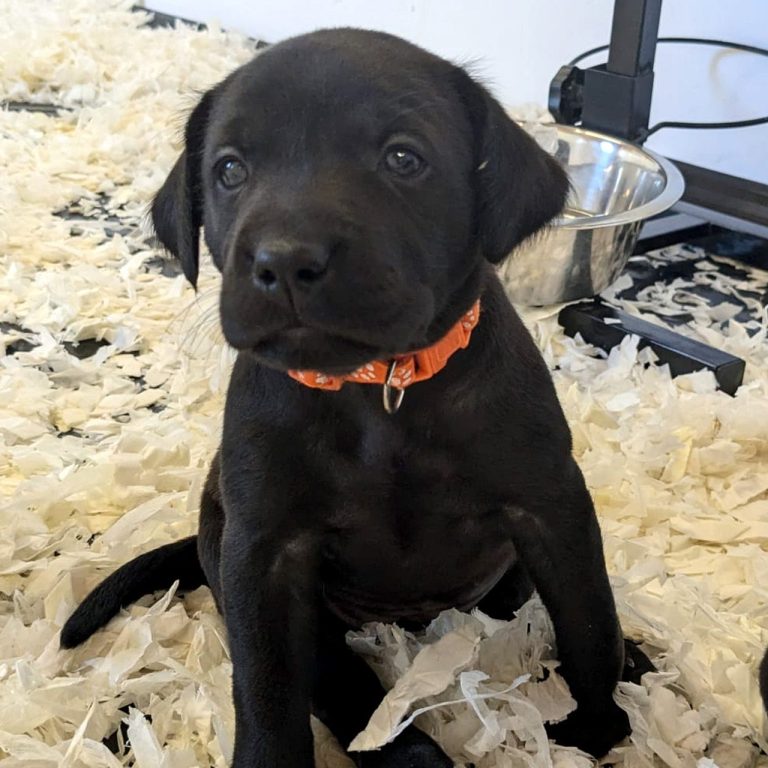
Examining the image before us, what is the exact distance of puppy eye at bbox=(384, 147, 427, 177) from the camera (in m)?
1.05

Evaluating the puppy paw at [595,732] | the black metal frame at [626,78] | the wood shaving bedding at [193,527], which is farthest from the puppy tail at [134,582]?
the black metal frame at [626,78]

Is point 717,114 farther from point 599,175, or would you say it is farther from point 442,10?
point 442,10

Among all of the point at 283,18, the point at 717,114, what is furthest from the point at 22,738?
the point at 283,18

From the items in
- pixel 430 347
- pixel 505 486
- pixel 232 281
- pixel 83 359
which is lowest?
pixel 83 359

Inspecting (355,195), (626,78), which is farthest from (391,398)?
(626,78)

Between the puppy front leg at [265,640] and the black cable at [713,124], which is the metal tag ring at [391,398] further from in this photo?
the black cable at [713,124]

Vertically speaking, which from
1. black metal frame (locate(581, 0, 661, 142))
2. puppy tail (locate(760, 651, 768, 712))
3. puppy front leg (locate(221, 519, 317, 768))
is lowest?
puppy tail (locate(760, 651, 768, 712))

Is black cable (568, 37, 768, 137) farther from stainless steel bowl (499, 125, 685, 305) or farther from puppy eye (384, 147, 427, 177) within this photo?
puppy eye (384, 147, 427, 177)

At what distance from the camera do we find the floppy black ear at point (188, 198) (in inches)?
48.7

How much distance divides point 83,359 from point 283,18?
8.97 ft

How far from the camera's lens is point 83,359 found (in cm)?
227

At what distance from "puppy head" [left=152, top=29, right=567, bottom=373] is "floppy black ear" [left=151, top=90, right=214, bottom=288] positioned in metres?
0.02

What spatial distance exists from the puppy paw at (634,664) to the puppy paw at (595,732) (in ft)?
0.20

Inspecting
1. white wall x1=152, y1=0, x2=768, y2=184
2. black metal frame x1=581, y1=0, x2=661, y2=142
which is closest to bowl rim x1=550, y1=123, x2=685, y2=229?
black metal frame x1=581, y1=0, x2=661, y2=142
